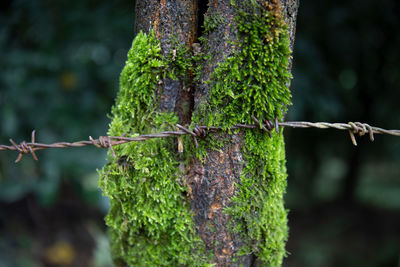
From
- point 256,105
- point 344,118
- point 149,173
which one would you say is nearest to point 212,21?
point 256,105

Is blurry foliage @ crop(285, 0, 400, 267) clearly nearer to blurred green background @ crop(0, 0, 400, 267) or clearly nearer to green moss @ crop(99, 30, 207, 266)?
blurred green background @ crop(0, 0, 400, 267)

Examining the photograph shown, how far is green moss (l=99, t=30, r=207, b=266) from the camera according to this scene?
1082 millimetres

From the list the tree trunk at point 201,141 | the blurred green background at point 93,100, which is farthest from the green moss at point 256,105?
the blurred green background at point 93,100

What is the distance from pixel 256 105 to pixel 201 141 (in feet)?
0.73

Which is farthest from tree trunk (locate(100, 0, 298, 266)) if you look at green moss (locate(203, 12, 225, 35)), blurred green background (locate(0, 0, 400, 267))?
blurred green background (locate(0, 0, 400, 267))

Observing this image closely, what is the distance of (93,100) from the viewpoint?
276 centimetres

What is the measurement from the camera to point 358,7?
2838 millimetres

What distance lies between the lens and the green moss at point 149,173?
3.55ft

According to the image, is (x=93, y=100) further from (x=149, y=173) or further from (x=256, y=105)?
(x=256, y=105)

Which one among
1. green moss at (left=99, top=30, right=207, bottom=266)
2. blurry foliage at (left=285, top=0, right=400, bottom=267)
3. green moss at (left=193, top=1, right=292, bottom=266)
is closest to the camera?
green moss at (left=193, top=1, right=292, bottom=266)

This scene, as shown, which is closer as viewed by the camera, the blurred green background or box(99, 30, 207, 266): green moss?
box(99, 30, 207, 266): green moss

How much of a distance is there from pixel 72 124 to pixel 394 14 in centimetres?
308

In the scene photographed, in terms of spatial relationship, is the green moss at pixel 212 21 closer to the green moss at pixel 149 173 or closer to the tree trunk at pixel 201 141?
the tree trunk at pixel 201 141

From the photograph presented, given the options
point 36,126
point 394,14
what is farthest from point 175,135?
point 394,14
